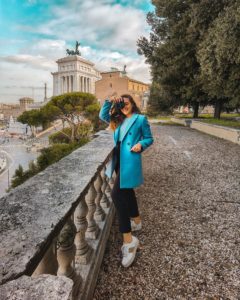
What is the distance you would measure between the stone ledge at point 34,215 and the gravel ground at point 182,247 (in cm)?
95

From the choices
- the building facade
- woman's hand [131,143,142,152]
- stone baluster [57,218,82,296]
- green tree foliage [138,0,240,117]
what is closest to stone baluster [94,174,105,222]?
woman's hand [131,143,142,152]

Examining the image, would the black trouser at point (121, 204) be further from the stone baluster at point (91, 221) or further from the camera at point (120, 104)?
the camera at point (120, 104)

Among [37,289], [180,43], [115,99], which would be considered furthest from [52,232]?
[180,43]

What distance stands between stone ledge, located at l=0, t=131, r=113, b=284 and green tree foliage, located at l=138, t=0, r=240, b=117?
421 inches

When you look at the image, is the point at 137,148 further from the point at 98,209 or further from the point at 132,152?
the point at 98,209

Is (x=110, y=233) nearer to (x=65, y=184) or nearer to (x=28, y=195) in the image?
(x=65, y=184)

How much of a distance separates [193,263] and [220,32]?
934 centimetres

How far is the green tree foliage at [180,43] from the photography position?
1119 centimetres

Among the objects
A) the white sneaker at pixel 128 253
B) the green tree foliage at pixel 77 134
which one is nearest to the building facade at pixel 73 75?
the green tree foliage at pixel 77 134

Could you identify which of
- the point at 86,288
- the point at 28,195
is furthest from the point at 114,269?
the point at 28,195

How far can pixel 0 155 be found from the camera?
36.9m

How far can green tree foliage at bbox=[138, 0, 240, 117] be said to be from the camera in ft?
36.7

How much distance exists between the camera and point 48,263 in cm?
122

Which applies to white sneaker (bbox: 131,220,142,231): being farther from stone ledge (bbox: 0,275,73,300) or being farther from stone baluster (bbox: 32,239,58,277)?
stone ledge (bbox: 0,275,73,300)
